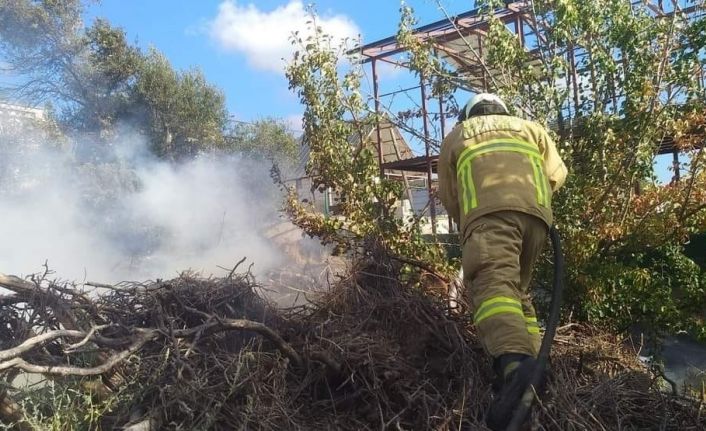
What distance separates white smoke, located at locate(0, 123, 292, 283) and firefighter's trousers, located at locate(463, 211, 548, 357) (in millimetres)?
7019

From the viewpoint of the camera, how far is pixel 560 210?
3.58 meters

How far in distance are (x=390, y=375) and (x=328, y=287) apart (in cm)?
104

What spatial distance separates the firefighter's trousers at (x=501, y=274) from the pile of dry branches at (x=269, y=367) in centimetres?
23

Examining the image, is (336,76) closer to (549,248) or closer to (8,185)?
(549,248)

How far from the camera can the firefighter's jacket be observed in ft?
8.96

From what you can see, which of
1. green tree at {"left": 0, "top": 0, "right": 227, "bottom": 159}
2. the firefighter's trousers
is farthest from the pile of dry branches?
green tree at {"left": 0, "top": 0, "right": 227, "bottom": 159}

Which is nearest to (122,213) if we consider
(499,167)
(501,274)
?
(499,167)

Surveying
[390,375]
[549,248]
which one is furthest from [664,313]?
[390,375]

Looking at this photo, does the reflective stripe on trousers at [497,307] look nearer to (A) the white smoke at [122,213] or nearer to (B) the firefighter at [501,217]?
(B) the firefighter at [501,217]

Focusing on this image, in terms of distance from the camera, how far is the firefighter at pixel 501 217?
97.3 inches

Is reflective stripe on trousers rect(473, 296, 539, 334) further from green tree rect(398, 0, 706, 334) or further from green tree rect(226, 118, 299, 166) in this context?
green tree rect(226, 118, 299, 166)

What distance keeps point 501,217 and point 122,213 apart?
1101 centimetres

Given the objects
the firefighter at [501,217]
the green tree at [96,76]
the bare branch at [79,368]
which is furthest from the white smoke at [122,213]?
the bare branch at [79,368]

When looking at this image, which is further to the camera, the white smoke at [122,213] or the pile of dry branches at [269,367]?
the white smoke at [122,213]
